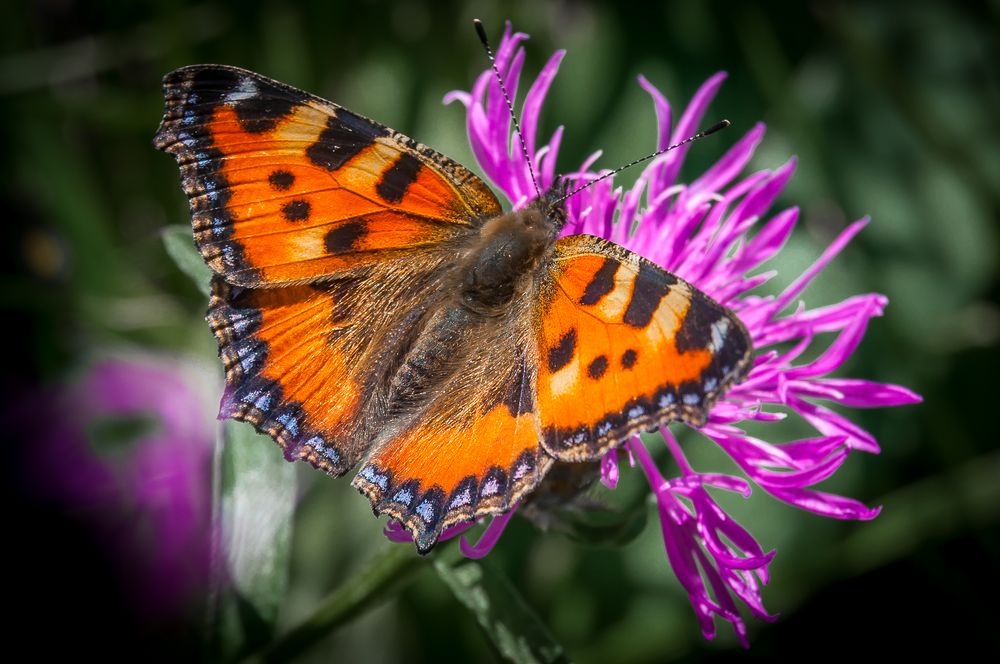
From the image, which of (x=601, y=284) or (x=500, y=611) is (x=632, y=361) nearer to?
(x=601, y=284)

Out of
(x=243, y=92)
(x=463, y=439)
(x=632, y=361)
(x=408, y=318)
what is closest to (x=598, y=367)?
(x=632, y=361)

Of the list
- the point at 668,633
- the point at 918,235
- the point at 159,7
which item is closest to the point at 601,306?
the point at 668,633

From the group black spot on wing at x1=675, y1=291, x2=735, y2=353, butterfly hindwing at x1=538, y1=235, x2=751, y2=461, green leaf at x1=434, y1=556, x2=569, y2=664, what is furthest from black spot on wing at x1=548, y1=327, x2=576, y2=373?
green leaf at x1=434, y1=556, x2=569, y2=664

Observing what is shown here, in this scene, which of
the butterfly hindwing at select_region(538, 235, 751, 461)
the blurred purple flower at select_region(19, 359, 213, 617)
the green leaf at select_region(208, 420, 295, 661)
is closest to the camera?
the butterfly hindwing at select_region(538, 235, 751, 461)

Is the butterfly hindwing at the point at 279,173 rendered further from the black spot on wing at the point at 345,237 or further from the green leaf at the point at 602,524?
the green leaf at the point at 602,524

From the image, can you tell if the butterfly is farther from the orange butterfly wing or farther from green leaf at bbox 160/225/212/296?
green leaf at bbox 160/225/212/296

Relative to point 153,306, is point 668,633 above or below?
above

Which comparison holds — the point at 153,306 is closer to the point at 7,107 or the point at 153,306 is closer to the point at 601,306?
the point at 7,107

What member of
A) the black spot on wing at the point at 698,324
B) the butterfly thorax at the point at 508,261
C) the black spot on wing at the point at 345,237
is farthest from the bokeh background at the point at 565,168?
the black spot on wing at the point at 698,324
